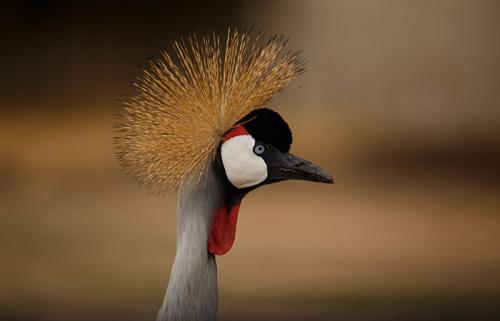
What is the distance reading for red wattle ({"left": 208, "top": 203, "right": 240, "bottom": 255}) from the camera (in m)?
1.89

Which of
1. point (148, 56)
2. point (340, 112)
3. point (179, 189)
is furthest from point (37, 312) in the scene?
point (179, 189)

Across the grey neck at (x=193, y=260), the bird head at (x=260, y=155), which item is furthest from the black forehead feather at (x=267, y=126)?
the grey neck at (x=193, y=260)

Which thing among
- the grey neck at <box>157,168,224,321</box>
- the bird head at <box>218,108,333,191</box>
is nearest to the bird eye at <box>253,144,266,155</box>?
the bird head at <box>218,108,333,191</box>

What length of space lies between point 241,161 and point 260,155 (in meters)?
0.06

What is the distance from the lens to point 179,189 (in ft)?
6.14

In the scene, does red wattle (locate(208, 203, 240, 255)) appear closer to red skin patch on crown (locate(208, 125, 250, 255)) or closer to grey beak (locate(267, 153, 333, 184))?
red skin patch on crown (locate(208, 125, 250, 255))

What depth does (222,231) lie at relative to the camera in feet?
6.22

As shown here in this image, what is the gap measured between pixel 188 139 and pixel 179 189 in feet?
0.37

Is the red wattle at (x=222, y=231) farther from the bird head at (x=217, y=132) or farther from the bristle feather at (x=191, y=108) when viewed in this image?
the bristle feather at (x=191, y=108)

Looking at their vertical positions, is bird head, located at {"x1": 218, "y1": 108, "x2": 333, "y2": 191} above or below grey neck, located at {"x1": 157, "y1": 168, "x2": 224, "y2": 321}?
above

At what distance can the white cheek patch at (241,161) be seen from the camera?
6.06ft

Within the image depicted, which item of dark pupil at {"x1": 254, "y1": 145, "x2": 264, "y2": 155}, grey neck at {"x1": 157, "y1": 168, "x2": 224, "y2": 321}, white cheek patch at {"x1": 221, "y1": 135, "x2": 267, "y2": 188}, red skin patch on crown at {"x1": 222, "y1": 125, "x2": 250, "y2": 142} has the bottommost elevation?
grey neck at {"x1": 157, "y1": 168, "x2": 224, "y2": 321}

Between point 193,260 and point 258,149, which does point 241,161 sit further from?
point 193,260

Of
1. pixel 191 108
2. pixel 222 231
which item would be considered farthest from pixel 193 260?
pixel 191 108
